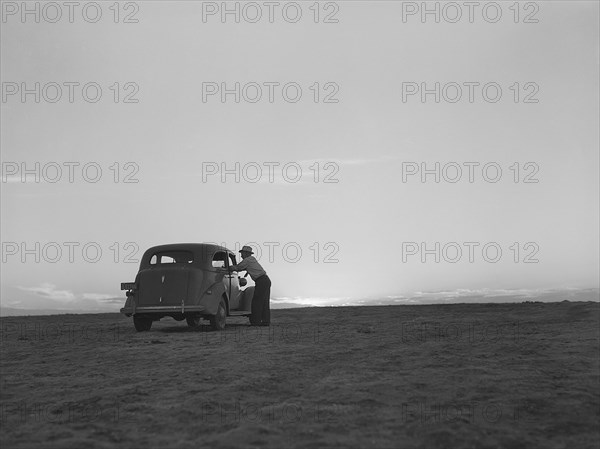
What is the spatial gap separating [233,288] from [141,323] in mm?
2401

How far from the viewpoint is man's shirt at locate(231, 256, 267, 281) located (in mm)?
17062

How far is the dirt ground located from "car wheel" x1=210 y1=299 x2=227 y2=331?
261 cm

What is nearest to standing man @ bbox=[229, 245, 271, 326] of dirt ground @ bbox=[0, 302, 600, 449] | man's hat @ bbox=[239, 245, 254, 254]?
man's hat @ bbox=[239, 245, 254, 254]

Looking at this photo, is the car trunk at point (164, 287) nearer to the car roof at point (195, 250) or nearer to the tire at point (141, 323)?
the car roof at point (195, 250)

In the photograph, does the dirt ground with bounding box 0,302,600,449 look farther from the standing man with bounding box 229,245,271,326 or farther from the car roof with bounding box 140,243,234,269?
the standing man with bounding box 229,245,271,326

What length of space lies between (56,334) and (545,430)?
13.2 metres

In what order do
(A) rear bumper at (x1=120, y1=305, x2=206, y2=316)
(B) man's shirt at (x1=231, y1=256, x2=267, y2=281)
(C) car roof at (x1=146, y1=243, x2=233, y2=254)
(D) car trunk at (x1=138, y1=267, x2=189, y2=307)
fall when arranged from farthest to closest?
(B) man's shirt at (x1=231, y1=256, x2=267, y2=281) < (C) car roof at (x1=146, y1=243, x2=233, y2=254) < (D) car trunk at (x1=138, y1=267, x2=189, y2=307) < (A) rear bumper at (x1=120, y1=305, x2=206, y2=316)

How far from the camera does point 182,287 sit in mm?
15492

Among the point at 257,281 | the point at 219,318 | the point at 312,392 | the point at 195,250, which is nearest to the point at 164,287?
the point at 195,250

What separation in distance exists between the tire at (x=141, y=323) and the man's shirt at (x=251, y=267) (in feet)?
8.08

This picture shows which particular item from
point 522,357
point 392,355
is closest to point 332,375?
point 392,355

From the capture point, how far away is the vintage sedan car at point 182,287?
1547 cm

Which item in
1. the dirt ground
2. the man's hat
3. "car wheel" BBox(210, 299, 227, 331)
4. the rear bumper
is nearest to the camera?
the dirt ground

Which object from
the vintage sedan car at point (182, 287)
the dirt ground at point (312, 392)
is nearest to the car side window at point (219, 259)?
the vintage sedan car at point (182, 287)
